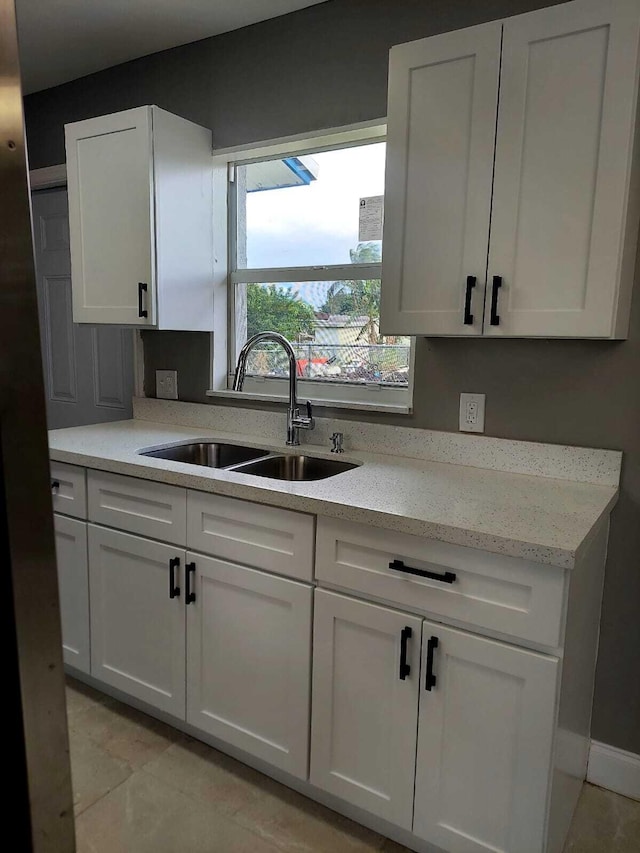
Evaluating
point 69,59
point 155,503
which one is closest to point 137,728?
point 155,503

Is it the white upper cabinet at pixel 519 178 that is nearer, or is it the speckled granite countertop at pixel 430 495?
the speckled granite countertop at pixel 430 495

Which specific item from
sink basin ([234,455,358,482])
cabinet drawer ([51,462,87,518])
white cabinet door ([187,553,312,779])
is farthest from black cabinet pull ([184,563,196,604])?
cabinet drawer ([51,462,87,518])

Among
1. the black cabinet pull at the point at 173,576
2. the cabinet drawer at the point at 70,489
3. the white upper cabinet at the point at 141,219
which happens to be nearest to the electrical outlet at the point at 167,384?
the white upper cabinet at the point at 141,219

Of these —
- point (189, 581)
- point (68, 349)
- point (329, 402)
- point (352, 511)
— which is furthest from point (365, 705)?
point (68, 349)

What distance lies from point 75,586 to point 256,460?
0.80 metres

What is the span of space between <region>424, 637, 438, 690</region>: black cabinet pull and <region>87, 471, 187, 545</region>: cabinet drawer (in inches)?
32.4

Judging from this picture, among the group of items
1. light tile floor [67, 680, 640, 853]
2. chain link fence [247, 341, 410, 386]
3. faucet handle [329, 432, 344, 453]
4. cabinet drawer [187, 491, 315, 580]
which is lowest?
light tile floor [67, 680, 640, 853]

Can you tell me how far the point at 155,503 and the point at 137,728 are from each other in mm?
801

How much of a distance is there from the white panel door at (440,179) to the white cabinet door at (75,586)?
132 centimetres

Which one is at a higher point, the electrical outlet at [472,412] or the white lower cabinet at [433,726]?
the electrical outlet at [472,412]

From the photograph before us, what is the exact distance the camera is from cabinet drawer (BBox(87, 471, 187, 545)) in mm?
1871

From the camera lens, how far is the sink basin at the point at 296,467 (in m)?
2.11

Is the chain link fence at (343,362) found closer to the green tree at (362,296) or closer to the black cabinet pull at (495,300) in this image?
the green tree at (362,296)

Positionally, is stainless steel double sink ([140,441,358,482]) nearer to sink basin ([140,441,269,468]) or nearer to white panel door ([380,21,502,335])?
sink basin ([140,441,269,468])
